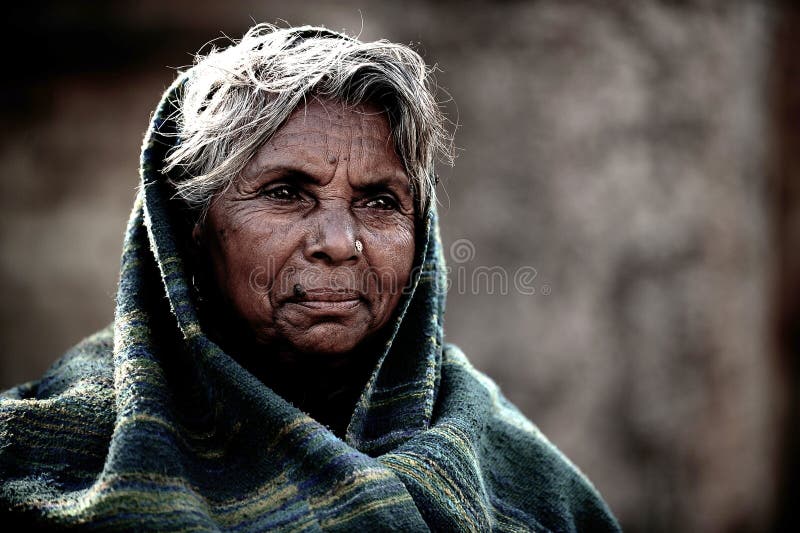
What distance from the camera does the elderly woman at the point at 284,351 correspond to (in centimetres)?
167

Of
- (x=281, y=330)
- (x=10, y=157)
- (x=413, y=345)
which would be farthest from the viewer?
(x=10, y=157)

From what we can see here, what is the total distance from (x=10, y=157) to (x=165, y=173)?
3460 millimetres

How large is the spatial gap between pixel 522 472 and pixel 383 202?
2.89 feet

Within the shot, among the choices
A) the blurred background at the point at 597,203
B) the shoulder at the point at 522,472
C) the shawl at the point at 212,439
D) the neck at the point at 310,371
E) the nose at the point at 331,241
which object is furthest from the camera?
the blurred background at the point at 597,203

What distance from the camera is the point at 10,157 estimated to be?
4.95m

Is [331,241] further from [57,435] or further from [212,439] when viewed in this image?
[57,435]

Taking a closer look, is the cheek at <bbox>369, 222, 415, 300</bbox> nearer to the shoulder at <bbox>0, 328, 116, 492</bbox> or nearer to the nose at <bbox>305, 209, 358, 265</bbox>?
the nose at <bbox>305, 209, 358, 265</bbox>

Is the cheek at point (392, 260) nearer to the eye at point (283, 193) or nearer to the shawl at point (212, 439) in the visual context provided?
the shawl at point (212, 439)

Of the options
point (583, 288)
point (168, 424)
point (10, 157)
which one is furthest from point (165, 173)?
point (10, 157)

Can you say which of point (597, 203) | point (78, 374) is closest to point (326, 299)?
point (78, 374)

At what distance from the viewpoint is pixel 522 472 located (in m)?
2.25

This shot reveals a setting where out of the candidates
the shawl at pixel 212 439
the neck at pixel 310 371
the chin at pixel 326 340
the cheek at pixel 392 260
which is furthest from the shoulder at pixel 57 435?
the cheek at pixel 392 260

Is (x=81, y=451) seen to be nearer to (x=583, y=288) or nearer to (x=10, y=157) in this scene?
(x=583, y=288)

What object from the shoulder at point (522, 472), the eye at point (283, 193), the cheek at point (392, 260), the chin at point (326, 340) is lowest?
the shoulder at point (522, 472)
